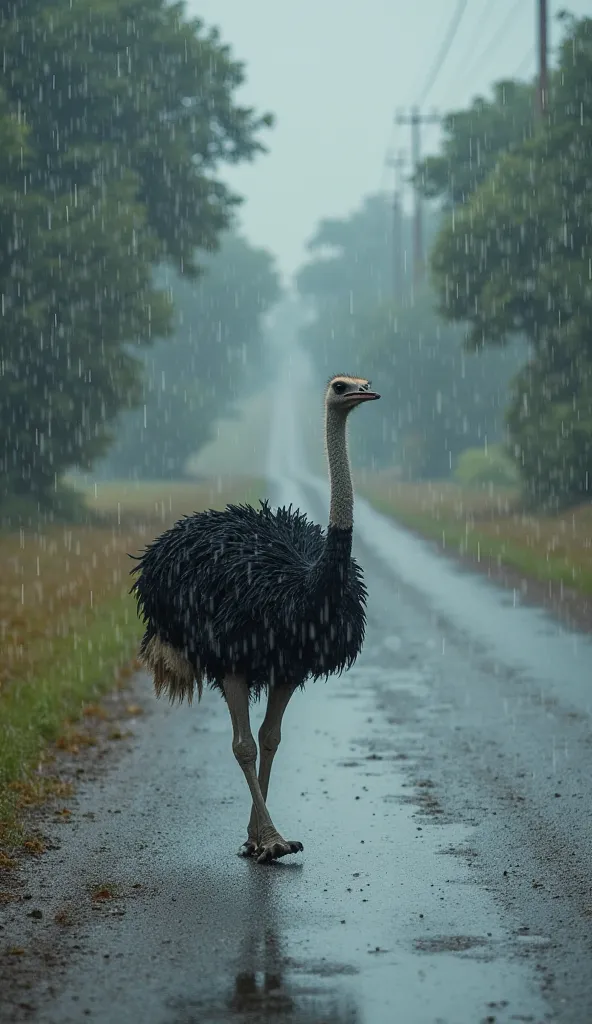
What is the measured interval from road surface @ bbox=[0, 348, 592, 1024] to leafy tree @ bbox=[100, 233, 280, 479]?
6334 cm

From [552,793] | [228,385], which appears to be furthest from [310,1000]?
[228,385]

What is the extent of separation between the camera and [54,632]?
1700 cm

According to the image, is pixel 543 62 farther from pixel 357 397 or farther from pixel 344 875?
pixel 344 875

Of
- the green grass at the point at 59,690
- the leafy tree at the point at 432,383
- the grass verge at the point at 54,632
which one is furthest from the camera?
the leafy tree at the point at 432,383

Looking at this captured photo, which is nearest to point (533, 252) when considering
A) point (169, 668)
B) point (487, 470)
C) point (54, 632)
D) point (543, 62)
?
point (543, 62)

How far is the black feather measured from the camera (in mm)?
7805

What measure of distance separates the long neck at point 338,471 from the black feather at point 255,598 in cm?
8

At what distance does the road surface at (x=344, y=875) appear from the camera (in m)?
5.50

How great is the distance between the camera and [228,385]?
285ft

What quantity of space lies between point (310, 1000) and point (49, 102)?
33.2 meters

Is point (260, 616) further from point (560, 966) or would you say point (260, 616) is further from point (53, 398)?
point (53, 398)

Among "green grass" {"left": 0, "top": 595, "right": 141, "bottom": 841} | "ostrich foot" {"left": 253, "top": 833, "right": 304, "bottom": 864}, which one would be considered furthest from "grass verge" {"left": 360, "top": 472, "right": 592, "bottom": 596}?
"ostrich foot" {"left": 253, "top": 833, "right": 304, "bottom": 864}

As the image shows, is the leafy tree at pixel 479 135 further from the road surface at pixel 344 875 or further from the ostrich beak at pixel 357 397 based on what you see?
the ostrich beak at pixel 357 397

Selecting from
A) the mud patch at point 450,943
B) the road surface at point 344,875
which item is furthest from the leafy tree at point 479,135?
the mud patch at point 450,943
